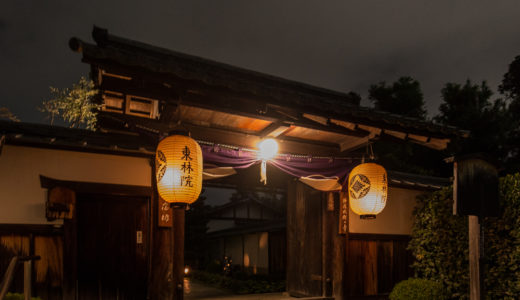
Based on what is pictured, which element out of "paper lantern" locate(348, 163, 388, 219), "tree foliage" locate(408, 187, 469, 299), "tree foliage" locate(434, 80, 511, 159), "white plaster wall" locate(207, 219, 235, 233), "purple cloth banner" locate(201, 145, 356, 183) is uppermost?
"tree foliage" locate(434, 80, 511, 159)

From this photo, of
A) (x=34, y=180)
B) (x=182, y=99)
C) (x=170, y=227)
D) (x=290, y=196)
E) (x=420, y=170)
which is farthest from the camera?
(x=420, y=170)

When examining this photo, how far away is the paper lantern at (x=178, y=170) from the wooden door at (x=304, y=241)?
17.9ft

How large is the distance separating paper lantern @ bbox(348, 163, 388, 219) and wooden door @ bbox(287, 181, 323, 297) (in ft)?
8.69

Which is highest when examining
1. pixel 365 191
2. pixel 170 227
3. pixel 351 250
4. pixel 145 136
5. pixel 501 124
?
pixel 501 124

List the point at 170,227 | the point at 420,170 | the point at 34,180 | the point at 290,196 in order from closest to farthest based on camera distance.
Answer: the point at 34,180 < the point at 170,227 < the point at 290,196 < the point at 420,170

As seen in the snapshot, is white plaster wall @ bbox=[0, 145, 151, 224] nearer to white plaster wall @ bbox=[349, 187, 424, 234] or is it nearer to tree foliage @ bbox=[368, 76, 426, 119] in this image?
white plaster wall @ bbox=[349, 187, 424, 234]

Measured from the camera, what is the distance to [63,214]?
7219 millimetres

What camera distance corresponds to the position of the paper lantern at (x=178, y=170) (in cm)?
657

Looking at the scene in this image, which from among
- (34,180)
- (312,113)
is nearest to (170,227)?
(34,180)

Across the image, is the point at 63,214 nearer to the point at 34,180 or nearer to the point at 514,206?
the point at 34,180

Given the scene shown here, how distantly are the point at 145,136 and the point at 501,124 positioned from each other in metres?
23.1

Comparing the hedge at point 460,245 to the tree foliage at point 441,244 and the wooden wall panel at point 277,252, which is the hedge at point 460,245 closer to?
the tree foliage at point 441,244

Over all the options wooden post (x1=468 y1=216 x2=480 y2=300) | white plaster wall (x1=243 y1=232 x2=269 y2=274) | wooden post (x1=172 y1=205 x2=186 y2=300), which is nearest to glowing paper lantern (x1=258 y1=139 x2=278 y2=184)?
wooden post (x1=172 y1=205 x2=186 y2=300)

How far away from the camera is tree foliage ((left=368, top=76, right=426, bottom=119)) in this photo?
84.5ft
